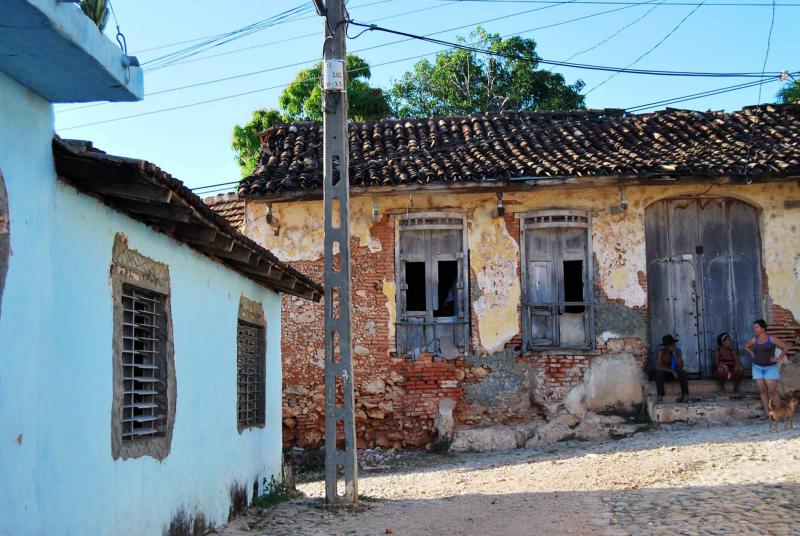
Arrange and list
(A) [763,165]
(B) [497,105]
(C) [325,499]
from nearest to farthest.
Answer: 1. (C) [325,499]
2. (A) [763,165]
3. (B) [497,105]

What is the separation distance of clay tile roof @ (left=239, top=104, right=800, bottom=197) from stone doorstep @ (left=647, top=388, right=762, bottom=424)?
11.5 feet

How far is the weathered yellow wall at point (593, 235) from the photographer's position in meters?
14.9

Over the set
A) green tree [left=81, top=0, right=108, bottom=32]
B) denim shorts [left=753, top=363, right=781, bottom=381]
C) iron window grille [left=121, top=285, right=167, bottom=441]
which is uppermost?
green tree [left=81, top=0, right=108, bottom=32]

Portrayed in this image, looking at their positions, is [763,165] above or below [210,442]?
above

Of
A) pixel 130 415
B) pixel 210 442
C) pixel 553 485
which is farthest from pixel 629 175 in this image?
pixel 130 415

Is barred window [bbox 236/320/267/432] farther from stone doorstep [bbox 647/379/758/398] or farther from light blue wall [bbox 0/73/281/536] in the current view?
stone doorstep [bbox 647/379/758/398]

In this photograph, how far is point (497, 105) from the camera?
2623 cm

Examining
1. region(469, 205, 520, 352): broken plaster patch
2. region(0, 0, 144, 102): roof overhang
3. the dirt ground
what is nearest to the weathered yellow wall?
region(469, 205, 520, 352): broken plaster patch

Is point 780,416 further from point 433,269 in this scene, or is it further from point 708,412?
point 433,269

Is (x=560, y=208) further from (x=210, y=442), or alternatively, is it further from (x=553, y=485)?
(x=210, y=442)

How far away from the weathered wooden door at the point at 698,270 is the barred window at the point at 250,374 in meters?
7.16

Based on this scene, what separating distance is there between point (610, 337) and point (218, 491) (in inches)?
324

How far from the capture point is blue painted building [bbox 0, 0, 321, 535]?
4.55 m

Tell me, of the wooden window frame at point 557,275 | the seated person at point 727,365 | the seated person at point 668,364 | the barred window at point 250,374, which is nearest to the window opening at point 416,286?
the wooden window frame at point 557,275
